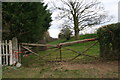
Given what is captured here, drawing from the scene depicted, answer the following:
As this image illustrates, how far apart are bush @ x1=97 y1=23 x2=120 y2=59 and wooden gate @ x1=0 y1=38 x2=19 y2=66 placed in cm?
437

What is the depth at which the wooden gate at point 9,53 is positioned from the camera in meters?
5.55

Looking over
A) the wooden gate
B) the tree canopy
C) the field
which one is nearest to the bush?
the field

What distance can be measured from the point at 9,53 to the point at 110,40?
16.5ft

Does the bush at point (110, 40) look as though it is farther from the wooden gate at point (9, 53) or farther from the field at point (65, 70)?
the wooden gate at point (9, 53)

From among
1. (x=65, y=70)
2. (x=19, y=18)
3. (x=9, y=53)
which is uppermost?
(x=19, y=18)

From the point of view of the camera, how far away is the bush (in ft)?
17.2

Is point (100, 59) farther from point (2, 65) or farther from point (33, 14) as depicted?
point (2, 65)

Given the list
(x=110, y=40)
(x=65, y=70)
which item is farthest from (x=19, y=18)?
(x=110, y=40)

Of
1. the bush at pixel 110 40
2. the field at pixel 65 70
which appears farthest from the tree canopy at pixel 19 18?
the bush at pixel 110 40

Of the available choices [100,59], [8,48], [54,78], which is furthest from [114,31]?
[8,48]

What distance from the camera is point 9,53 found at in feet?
18.4

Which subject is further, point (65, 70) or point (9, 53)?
point (9, 53)

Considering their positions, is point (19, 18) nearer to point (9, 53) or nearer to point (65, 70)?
point (9, 53)

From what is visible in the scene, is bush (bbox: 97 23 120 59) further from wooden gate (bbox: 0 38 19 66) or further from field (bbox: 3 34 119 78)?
wooden gate (bbox: 0 38 19 66)
